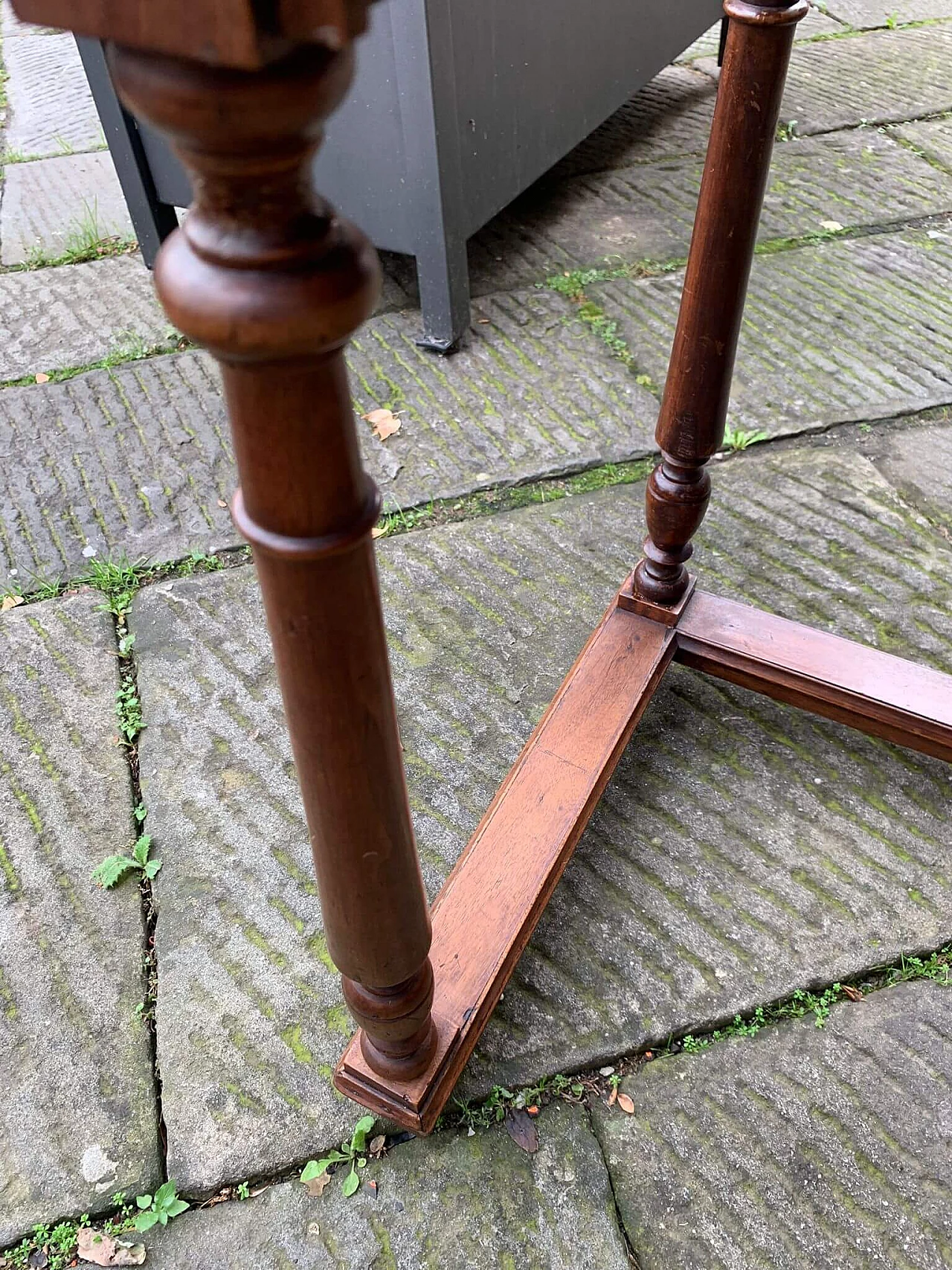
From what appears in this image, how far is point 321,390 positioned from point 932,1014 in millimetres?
1314

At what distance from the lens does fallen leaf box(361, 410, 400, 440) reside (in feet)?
8.16

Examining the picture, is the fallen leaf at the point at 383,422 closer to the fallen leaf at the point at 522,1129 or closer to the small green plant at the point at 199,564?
the small green plant at the point at 199,564

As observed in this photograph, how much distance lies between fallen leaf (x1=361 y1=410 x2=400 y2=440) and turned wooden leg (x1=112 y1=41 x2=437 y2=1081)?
1.76 meters

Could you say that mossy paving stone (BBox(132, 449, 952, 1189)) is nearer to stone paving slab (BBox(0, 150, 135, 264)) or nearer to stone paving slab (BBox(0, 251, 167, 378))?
stone paving slab (BBox(0, 251, 167, 378))

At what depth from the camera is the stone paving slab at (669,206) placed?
10.3ft

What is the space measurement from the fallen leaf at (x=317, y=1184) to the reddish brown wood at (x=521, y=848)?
0.14m

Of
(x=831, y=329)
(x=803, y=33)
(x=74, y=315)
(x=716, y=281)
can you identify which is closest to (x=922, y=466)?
(x=831, y=329)

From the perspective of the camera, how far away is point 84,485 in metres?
2.35

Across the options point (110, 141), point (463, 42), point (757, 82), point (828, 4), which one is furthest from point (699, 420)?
point (828, 4)

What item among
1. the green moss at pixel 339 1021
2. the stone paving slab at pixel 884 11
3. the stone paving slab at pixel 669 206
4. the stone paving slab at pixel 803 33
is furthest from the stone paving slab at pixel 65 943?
the stone paving slab at pixel 884 11

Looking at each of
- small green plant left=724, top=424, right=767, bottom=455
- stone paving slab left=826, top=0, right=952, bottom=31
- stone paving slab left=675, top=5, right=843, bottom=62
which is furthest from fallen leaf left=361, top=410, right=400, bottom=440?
stone paving slab left=826, top=0, right=952, bottom=31

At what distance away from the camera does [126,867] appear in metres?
1.61

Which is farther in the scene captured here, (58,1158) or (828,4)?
(828,4)

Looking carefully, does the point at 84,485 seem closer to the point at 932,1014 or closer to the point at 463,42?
the point at 463,42
